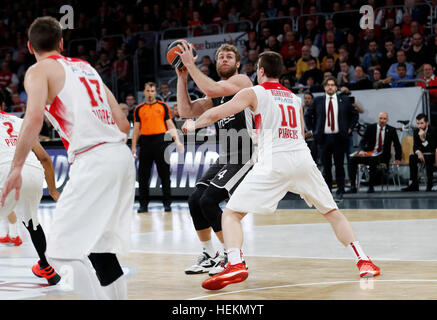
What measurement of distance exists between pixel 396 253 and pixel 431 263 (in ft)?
2.34

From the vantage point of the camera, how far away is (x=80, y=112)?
4191mm

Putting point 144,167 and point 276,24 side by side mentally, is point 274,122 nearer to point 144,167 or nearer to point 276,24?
point 144,167

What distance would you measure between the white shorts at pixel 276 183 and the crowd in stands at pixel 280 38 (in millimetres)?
8869

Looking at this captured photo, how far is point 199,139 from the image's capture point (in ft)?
45.2

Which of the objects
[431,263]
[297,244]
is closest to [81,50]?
[297,244]

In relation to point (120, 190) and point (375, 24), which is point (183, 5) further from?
point (120, 190)

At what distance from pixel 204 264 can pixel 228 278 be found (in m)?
1.13

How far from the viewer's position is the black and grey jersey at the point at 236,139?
646cm

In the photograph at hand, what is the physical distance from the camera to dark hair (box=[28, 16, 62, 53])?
422 cm

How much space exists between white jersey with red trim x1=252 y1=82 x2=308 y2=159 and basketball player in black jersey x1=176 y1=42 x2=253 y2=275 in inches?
19.4

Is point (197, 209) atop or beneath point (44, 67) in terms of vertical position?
beneath

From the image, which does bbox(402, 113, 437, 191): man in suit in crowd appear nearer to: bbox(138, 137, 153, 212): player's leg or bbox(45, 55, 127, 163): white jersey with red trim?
bbox(138, 137, 153, 212): player's leg

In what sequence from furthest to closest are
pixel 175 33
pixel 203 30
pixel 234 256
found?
pixel 175 33
pixel 203 30
pixel 234 256

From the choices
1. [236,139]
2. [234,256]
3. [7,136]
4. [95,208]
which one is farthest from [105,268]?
[7,136]
